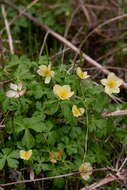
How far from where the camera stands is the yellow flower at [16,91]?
6.67 feet

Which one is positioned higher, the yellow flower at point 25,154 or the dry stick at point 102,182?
the yellow flower at point 25,154

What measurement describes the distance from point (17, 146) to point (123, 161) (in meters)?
0.58

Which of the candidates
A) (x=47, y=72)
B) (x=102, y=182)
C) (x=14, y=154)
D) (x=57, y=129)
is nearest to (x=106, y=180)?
(x=102, y=182)

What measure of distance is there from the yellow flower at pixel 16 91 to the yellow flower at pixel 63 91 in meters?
0.17

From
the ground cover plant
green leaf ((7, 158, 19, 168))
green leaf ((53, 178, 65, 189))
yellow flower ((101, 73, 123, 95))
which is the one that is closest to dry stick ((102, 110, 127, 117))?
the ground cover plant

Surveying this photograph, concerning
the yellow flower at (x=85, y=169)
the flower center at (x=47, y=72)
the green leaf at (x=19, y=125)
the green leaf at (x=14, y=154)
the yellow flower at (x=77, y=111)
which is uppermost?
the flower center at (x=47, y=72)

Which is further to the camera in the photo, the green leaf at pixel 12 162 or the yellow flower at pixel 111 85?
the yellow flower at pixel 111 85

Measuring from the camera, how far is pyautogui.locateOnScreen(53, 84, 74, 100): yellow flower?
198cm

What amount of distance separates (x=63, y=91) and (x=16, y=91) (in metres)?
0.24

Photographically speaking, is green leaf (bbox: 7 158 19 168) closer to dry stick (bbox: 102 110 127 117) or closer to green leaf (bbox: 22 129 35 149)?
green leaf (bbox: 22 129 35 149)

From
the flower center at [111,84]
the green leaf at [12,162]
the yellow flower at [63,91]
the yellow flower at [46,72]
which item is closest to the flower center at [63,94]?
the yellow flower at [63,91]

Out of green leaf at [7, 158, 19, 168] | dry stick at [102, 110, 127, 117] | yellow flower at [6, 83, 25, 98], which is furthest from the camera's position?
dry stick at [102, 110, 127, 117]

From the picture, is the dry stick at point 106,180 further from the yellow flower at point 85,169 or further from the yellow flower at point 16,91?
the yellow flower at point 16,91

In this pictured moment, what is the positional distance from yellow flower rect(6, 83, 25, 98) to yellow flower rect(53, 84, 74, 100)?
0.17 metres
